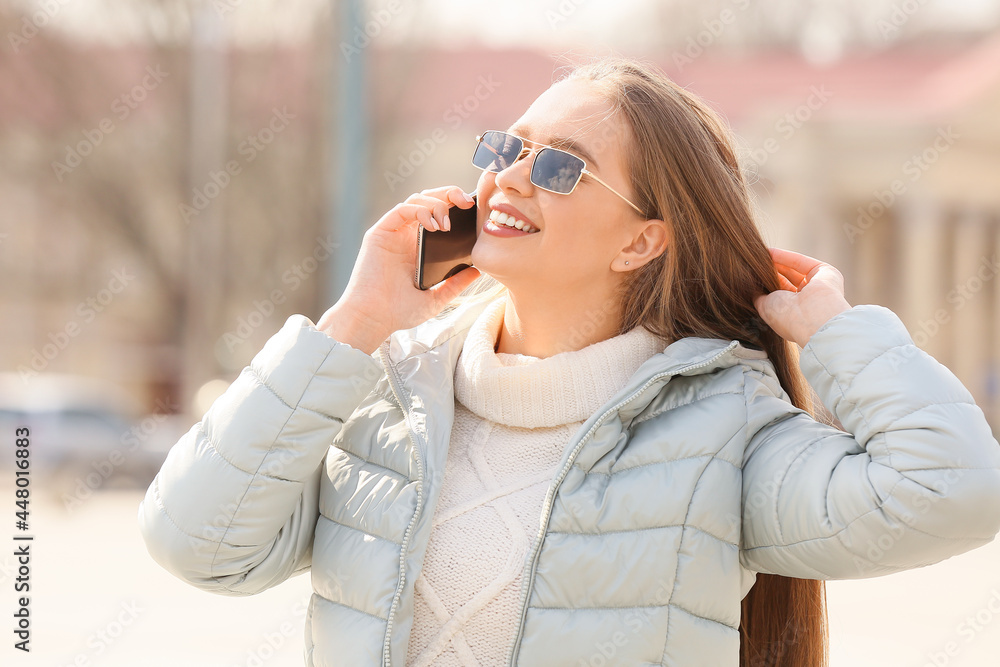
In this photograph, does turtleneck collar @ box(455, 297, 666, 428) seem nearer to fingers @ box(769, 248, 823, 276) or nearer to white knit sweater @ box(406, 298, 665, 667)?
white knit sweater @ box(406, 298, 665, 667)

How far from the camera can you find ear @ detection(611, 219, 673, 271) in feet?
8.14

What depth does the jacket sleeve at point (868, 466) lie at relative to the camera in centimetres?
200

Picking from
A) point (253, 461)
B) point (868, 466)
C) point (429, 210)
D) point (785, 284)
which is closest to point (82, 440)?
point (429, 210)

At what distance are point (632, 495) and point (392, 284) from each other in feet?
2.62

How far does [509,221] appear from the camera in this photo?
Result: 2414mm

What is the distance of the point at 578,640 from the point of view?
2025 mm

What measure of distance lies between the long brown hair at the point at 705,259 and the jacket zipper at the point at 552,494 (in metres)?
0.29

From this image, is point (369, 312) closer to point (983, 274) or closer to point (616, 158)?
point (616, 158)

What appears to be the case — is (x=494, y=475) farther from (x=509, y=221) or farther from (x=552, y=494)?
(x=509, y=221)

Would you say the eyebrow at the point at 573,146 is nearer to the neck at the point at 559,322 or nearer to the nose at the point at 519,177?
the nose at the point at 519,177

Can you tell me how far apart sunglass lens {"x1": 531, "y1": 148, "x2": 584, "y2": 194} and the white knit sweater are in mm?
393

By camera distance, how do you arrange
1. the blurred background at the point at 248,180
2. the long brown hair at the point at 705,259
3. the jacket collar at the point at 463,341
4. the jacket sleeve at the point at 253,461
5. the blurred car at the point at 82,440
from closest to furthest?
the jacket sleeve at the point at 253,461
the jacket collar at the point at 463,341
the long brown hair at the point at 705,259
the blurred car at the point at 82,440
the blurred background at the point at 248,180

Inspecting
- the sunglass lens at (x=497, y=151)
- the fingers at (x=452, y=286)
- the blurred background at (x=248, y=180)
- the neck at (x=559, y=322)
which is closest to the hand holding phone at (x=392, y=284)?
the fingers at (x=452, y=286)

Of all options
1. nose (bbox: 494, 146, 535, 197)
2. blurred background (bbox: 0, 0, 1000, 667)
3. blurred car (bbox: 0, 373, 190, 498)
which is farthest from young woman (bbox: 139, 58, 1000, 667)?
blurred car (bbox: 0, 373, 190, 498)
